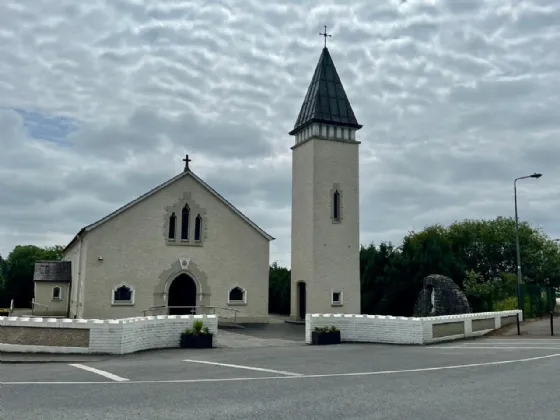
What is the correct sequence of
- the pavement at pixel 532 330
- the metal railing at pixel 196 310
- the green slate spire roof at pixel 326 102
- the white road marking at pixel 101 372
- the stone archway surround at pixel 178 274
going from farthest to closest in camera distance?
1. the green slate spire roof at pixel 326 102
2. the stone archway surround at pixel 178 274
3. the metal railing at pixel 196 310
4. the pavement at pixel 532 330
5. the white road marking at pixel 101 372

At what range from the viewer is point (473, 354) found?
16.9m

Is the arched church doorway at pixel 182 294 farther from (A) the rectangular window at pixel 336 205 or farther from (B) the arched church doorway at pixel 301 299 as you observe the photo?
(A) the rectangular window at pixel 336 205

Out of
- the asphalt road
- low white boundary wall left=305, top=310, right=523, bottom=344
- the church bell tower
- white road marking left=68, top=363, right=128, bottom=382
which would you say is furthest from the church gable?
white road marking left=68, top=363, right=128, bottom=382

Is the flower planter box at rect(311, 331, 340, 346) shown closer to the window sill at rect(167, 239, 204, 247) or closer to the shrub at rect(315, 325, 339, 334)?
the shrub at rect(315, 325, 339, 334)

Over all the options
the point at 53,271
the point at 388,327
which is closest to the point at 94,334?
the point at 388,327

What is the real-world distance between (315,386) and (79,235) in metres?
23.3

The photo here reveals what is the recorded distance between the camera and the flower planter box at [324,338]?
69.3 feet

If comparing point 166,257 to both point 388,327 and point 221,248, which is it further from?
point 388,327

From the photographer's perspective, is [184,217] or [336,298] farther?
[336,298]

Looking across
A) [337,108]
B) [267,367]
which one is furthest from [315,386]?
[337,108]

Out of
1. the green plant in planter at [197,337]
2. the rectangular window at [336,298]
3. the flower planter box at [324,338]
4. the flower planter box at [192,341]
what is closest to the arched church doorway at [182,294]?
the rectangular window at [336,298]

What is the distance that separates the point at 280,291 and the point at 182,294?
42.2ft

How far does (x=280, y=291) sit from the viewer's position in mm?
43406

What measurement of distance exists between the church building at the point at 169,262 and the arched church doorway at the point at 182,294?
6 cm
